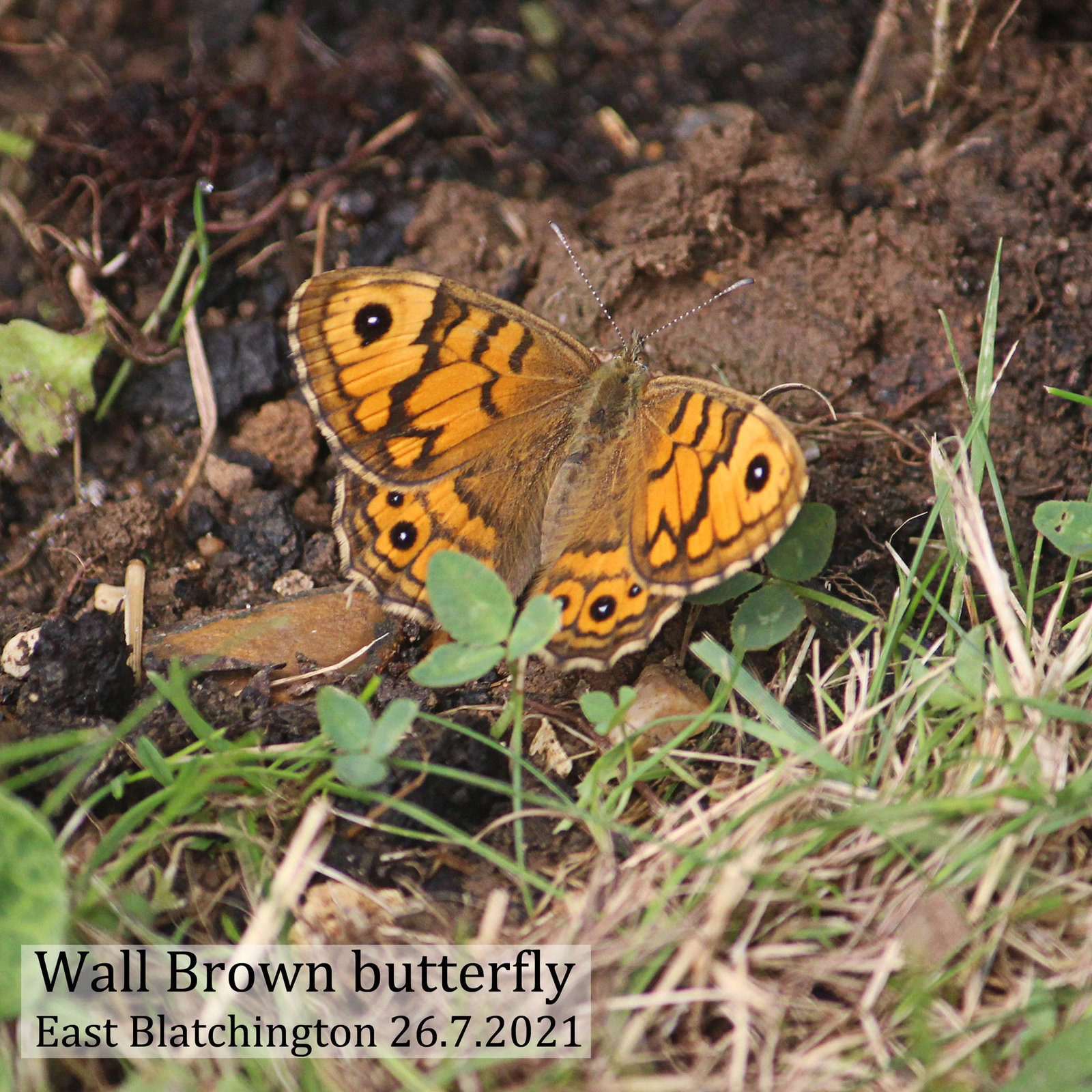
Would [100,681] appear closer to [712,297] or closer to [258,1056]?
[258,1056]

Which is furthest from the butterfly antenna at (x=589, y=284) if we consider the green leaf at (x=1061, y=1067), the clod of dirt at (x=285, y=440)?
the green leaf at (x=1061, y=1067)

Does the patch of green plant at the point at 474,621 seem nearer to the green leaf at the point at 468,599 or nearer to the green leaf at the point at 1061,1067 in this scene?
the green leaf at the point at 468,599

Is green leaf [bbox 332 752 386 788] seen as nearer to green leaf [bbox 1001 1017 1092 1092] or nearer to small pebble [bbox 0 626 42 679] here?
small pebble [bbox 0 626 42 679]

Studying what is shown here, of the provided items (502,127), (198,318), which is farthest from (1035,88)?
(198,318)

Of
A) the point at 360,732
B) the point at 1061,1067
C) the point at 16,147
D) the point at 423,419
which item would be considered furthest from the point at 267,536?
the point at 1061,1067

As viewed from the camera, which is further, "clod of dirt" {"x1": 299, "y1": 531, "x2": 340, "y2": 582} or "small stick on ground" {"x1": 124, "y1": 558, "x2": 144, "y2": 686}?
"clod of dirt" {"x1": 299, "y1": 531, "x2": 340, "y2": 582}

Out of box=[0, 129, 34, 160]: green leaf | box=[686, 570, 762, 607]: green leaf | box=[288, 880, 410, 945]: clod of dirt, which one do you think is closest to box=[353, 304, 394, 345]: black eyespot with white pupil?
box=[686, 570, 762, 607]: green leaf

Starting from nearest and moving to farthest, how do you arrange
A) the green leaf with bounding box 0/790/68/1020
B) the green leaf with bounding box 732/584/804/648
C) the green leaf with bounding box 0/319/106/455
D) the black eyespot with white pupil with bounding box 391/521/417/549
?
the green leaf with bounding box 0/790/68/1020
the green leaf with bounding box 732/584/804/648
the black eyespot with white pupil with bounding box 391/521/417/549
the green leaf with bounding box 0/319/106/455
